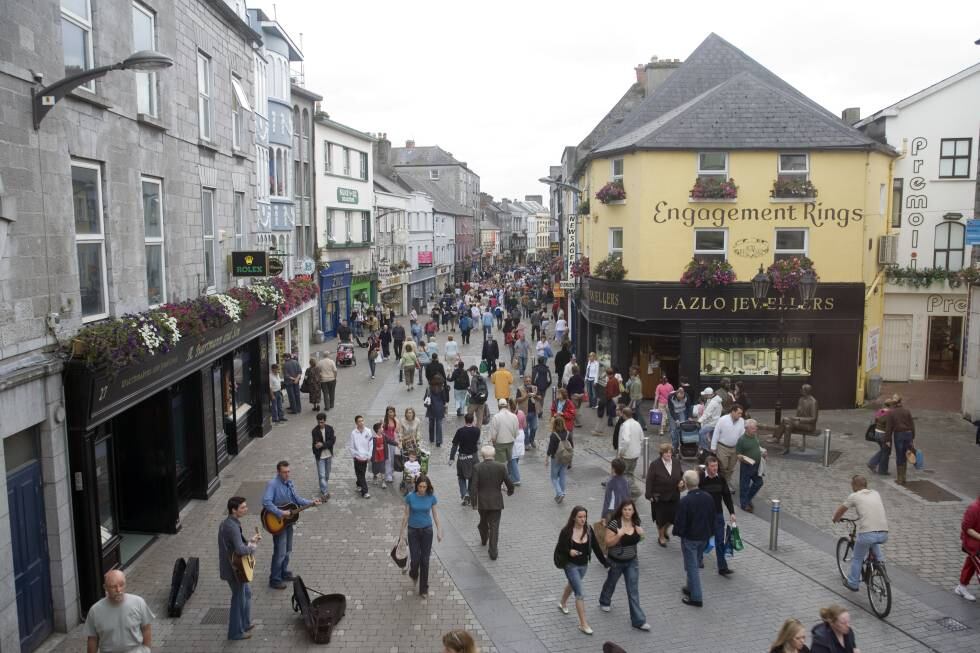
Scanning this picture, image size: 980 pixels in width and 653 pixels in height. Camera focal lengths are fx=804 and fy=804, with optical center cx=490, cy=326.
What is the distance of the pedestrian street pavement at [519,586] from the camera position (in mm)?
8773

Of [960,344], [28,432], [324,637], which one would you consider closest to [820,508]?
[324,637]

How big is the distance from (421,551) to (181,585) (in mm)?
2839

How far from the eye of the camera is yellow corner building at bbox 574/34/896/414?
21.7 metres

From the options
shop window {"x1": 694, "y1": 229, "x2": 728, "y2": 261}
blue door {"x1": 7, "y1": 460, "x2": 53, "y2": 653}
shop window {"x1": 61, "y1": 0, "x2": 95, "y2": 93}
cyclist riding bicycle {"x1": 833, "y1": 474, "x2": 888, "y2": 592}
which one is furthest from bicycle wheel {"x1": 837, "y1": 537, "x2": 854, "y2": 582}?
shop window {"x1": 694, "y1": 229, "x2": 728, "y2": 261}

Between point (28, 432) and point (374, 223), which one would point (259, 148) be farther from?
point (374, 223)

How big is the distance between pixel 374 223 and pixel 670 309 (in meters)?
27.6

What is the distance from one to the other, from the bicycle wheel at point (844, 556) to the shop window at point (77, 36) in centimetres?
1096

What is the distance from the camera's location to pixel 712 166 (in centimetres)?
2195

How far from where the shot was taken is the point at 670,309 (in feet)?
72.6

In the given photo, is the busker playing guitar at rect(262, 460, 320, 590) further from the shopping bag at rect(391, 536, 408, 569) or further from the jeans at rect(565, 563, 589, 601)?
the jeans at rect(565, 563, 589, 601)

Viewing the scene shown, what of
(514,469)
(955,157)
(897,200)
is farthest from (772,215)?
(514,469)

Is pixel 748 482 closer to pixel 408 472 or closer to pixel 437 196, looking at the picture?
pixel 408 472

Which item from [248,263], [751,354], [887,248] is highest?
[887,248]

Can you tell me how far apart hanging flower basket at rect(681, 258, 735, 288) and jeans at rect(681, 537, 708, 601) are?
515 inches
